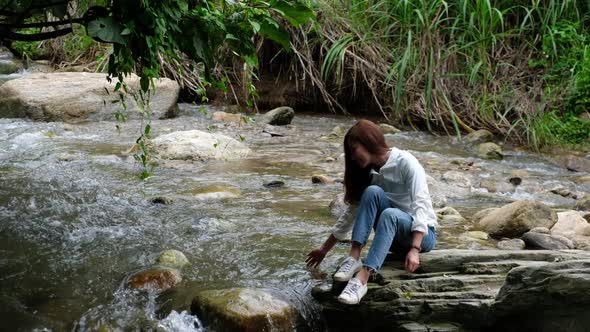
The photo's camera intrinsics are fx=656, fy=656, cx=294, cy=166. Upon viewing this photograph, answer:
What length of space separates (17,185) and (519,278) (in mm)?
3715

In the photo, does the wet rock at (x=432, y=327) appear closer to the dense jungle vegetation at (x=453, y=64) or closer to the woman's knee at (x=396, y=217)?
the woman's knee at (x=396, y=217)

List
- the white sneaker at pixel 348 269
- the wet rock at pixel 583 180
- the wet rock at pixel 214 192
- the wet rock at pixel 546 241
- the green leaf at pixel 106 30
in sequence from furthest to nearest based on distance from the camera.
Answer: the wet rock at pixel 583 180
the wet rock at pixel 214 192
the wet rock at pixel 546 241
the white sneaker at pixel 348 269
the green leaf at pixel 106 30

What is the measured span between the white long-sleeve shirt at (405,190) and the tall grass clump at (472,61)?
14.8 ft

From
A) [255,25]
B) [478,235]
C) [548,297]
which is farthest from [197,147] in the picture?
[548,297]

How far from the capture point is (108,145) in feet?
21.7

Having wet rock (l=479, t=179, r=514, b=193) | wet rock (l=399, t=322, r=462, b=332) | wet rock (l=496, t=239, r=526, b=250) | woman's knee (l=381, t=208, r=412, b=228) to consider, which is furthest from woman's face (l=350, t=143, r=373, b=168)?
wet rock (l=479, t=179, r=514, b=193)

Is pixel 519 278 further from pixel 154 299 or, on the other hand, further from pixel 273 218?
pixel 273 218

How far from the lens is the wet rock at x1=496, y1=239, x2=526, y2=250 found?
3807 mm

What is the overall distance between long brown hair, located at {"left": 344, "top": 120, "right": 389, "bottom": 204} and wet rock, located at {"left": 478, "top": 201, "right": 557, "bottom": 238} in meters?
1.33

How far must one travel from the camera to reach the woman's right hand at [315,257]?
3185mm

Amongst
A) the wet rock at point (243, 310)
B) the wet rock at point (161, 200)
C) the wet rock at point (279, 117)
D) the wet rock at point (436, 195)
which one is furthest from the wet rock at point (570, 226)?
the wet rock at point (279, 117)

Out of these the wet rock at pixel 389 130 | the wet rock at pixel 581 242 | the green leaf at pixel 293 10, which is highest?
the green leaf at pixel 293 10

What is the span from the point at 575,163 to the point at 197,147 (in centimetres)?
379

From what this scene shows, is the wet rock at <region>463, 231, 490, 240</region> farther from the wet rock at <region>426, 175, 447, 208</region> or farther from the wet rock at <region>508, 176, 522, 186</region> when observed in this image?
the wet rock at <region>508, 176, 522, 186</region>
